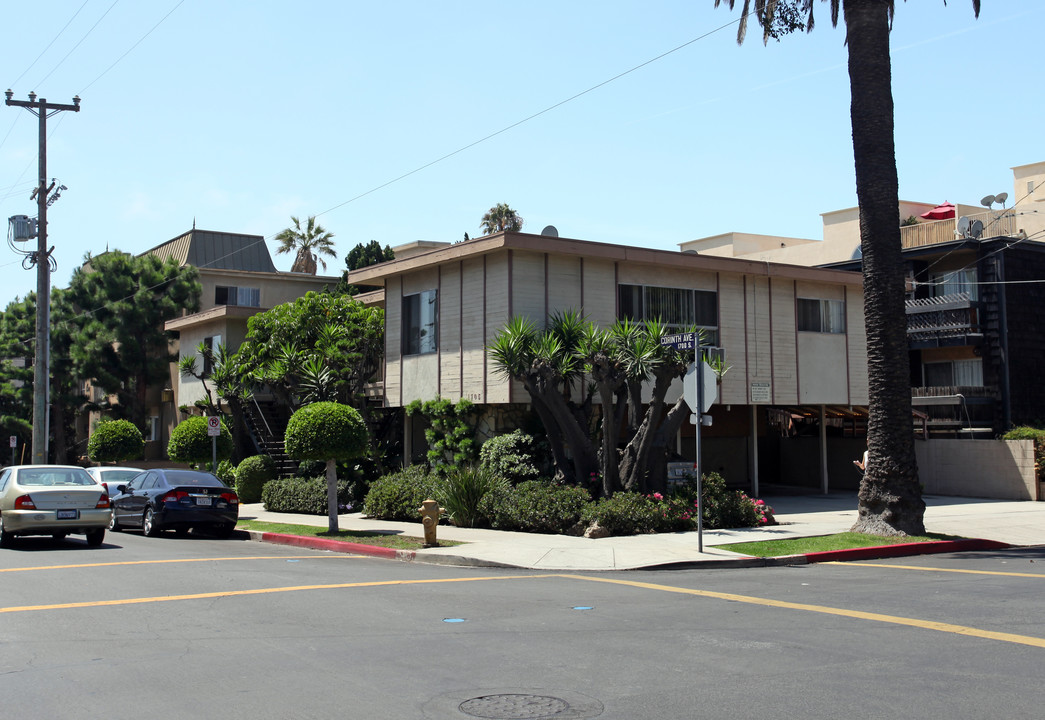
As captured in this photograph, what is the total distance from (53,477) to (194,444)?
33.4ft

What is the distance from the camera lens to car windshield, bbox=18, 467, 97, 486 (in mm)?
17516

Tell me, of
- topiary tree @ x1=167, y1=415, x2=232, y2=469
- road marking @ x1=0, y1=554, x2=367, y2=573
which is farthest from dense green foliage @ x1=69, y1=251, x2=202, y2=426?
road marking @ x1=0, y1=554, x2=367, y2=573

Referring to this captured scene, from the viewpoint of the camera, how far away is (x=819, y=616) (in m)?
9.71

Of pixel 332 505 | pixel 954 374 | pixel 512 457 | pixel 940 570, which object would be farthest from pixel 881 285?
pixel 954 374

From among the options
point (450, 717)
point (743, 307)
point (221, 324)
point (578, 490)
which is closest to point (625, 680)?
point (450, 717)

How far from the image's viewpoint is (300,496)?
24.7m

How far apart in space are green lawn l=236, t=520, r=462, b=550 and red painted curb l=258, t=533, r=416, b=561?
0.60 ft

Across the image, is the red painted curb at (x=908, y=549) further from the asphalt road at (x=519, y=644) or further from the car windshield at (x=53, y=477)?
the car windshield at (x=53, y=477)

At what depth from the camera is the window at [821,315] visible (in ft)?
85.6

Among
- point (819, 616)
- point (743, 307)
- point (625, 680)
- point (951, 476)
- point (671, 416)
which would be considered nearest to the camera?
point (625, 680)

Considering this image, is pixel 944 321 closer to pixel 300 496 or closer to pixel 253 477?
pixel 300 496

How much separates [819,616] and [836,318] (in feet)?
59.9

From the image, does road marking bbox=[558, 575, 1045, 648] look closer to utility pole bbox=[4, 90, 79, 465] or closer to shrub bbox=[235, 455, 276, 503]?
shrub bbox=[235, 455, 276, 503]

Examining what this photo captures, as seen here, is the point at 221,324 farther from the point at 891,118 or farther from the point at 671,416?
the point at 891,118
